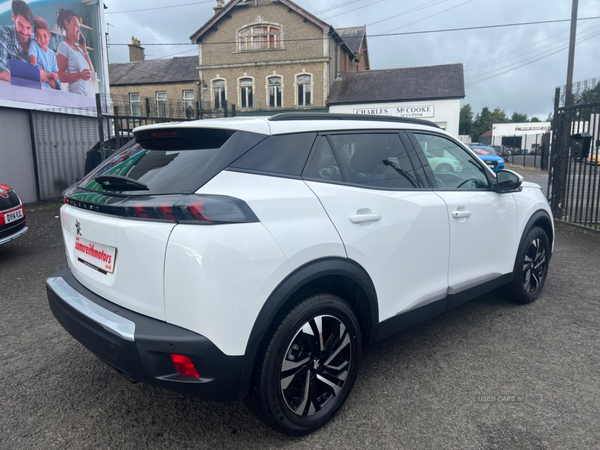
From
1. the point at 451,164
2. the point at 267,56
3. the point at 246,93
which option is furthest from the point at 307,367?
the point at 246,93

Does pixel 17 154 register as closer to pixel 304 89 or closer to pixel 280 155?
pixel 280 155

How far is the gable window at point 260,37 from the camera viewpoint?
30.7 m

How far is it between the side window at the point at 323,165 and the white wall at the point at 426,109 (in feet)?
90.8

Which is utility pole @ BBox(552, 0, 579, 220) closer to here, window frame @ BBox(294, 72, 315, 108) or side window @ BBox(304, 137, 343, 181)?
side window @ BBox(304, 137, 343, 181)

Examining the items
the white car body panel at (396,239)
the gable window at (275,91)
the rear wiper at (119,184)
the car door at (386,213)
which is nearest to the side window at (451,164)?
the car door at (386,213)

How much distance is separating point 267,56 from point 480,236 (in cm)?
3032

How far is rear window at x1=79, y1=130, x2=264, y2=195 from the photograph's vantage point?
2.15m

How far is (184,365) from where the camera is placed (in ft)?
6.52

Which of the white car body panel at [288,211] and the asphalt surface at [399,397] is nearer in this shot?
the white car body panel at [288,211]

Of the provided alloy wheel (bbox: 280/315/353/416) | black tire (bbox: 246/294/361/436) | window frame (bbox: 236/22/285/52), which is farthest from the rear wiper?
window frame (bbox: 236/22/285/52)

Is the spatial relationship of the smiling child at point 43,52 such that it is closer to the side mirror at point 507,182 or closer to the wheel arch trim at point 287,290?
the side mirror at point 507,182

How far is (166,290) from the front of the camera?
6.57 feet

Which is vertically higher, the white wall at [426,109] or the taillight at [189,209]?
the white wall at [426,109]

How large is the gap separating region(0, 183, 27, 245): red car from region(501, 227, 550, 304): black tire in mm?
5893
